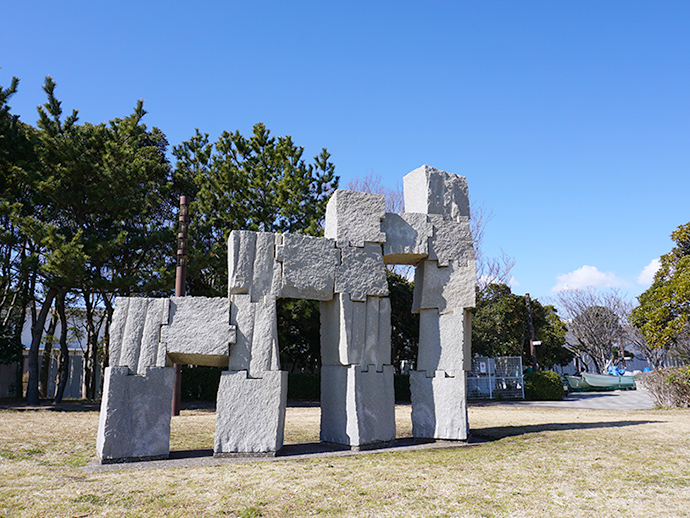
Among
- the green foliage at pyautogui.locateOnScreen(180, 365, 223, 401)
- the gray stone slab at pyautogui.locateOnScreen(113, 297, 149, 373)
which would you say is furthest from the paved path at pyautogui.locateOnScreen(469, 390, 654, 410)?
the gray stone slab at pyautogui.locateOnScreen(113, 297, 149, 373)

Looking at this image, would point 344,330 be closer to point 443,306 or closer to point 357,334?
point 357,334

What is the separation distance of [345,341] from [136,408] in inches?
108

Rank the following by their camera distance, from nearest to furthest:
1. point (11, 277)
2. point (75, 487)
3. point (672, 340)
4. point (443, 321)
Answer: point (75, 487)
point (443, 321)
point (672, 340)
point (11, 277)

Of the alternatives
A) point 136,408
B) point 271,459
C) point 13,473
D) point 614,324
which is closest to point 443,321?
point 271,459

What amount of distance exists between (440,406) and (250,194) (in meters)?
11.5

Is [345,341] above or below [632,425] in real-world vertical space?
above

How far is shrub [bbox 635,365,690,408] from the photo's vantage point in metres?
13.8

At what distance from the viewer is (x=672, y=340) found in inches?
579

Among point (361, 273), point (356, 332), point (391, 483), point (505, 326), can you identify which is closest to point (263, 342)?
point (356, 332)

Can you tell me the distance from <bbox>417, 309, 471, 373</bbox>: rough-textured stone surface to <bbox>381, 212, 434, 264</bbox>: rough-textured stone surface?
955mm

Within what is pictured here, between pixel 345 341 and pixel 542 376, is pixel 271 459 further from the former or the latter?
pixel 542 376

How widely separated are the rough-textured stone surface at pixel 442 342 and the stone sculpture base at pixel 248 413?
238cm

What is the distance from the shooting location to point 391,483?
500 cm

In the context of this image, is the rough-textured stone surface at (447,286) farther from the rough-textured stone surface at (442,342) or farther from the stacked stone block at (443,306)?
the rough-textured stone surface at (442,342)
